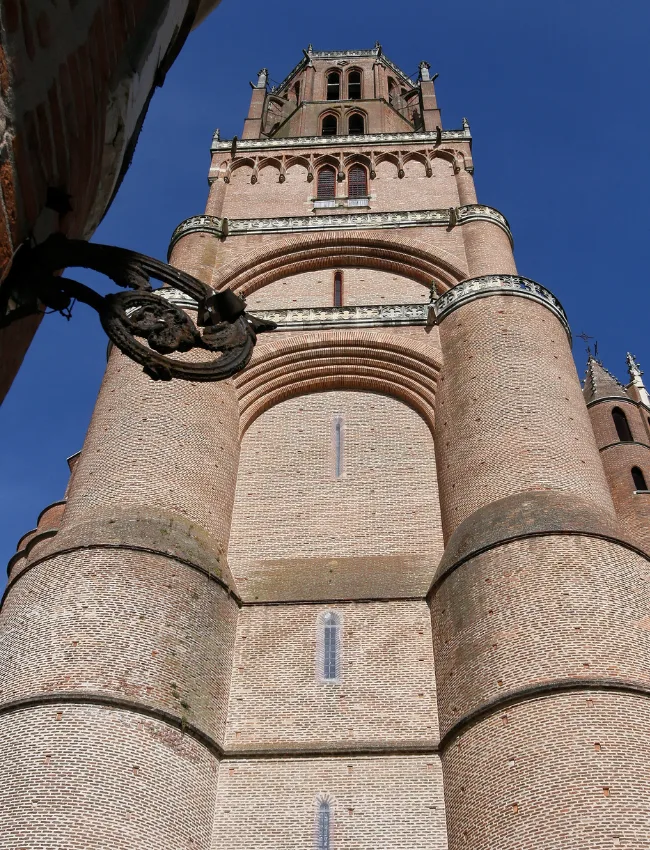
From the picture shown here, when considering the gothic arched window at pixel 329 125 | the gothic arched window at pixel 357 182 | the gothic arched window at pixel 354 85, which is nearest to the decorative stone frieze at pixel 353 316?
the gothic arched window at pixel 357 182

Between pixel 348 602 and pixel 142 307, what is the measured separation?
27.9ft

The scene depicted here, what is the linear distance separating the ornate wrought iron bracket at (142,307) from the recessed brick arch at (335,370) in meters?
10.7

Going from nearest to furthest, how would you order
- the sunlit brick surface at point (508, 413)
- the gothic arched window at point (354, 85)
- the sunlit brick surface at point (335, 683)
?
the sunlit brick surface at point (335, 683) → the sunlit brick surface at point (508, 413) → the gothic arched window at point (354, 85)

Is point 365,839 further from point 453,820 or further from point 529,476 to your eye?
point 529,476

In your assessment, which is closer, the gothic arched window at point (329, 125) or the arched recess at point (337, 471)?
the arched recess at point (337, 471)

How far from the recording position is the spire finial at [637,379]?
21194mm

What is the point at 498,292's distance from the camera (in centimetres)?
1417

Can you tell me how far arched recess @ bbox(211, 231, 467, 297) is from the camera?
1653cm

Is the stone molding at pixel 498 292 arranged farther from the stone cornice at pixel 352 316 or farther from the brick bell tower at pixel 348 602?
the stone cornice at pixel 352 316

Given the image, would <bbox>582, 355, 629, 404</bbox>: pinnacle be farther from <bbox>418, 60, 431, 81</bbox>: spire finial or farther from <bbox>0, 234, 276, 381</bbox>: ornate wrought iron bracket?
<bbox>0, 234, 276, 381</bbox>: ornate wrought iron bracket

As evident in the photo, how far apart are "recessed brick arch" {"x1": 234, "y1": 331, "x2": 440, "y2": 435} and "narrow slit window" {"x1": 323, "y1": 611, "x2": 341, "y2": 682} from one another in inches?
157

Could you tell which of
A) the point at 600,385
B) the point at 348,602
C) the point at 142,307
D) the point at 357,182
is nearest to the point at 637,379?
the point at 600,385

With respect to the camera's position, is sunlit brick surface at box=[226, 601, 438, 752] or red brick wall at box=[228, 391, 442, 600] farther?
red brick wall at box=[228, 391, 442, 600]

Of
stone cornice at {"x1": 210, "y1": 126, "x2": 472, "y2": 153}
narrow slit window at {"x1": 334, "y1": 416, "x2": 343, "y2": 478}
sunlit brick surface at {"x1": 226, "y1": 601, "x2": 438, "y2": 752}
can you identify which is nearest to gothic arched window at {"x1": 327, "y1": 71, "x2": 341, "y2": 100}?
stone cornice at {"x1": 210, "y1": 126, "x2": 472, "y2": 153}
